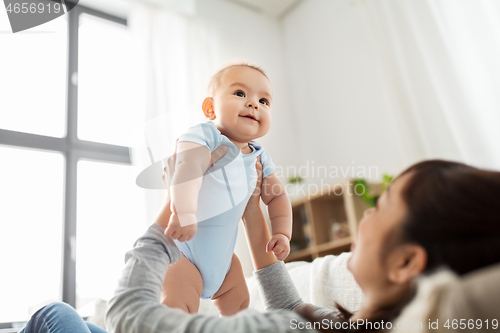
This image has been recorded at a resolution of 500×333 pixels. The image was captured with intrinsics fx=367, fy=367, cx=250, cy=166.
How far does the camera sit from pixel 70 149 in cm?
265

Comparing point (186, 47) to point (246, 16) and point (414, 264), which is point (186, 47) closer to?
point (246, 16)

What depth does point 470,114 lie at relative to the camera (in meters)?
2.23

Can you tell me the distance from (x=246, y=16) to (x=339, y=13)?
3.19ft

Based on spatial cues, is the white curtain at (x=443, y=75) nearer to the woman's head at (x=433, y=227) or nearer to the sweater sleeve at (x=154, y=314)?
the woman's head at (x=433, y=227)

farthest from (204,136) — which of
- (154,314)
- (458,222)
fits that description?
(458,222)

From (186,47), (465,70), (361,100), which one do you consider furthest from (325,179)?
(186,47)

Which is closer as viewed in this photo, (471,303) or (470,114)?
(471,303)

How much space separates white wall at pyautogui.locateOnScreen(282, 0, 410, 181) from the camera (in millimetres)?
2977

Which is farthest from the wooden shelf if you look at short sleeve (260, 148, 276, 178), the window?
short sleeve (260, 148, 276, 178)

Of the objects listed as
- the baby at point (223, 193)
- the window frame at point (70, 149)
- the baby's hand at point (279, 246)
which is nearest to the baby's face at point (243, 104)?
the baby at point (223, 193)

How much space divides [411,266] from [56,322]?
80 cm

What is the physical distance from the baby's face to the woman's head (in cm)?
41

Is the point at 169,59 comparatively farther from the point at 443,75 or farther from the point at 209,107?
the point at 209,107

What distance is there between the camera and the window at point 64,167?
2361 mm
